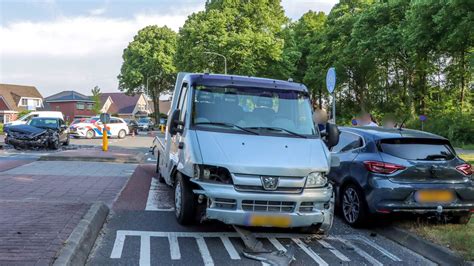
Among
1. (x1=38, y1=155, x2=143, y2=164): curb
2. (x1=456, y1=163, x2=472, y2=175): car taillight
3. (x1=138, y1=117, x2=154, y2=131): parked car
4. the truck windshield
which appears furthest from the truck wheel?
(x1=138, y1=117, x2=154, y2=131): parked car

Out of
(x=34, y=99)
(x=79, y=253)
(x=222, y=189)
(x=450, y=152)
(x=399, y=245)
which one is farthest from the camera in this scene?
(x=34, y=99)

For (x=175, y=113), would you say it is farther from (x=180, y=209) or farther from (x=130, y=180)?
(x=130, y=180)

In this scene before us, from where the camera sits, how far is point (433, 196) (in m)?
6.56

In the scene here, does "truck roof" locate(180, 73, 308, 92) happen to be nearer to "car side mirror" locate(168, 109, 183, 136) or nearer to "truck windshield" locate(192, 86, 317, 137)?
"truck windshield" locate(192, 86, 317, 137)

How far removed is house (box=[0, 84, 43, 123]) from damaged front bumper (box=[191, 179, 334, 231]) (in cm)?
7285

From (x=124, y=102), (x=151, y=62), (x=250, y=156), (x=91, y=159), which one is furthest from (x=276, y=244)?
(x=124, y=102)

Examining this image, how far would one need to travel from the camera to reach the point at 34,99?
3071 inches

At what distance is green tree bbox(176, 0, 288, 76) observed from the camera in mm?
41656

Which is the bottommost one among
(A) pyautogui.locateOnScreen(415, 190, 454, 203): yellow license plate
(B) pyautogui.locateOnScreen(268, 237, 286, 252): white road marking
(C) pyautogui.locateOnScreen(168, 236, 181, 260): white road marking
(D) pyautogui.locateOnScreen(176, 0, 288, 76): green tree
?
(B) pyautogui.locateOnScreen(268, 237, 286, 252): white road marking

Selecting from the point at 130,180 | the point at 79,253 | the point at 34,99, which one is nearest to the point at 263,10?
the point at 130,180

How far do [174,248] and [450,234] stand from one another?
359cm

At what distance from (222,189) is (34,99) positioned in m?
80.0

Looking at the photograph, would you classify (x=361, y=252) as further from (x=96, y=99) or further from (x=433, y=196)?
(x=96, y=99)

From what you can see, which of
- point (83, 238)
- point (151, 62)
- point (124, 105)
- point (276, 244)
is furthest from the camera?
point (124, 105)
